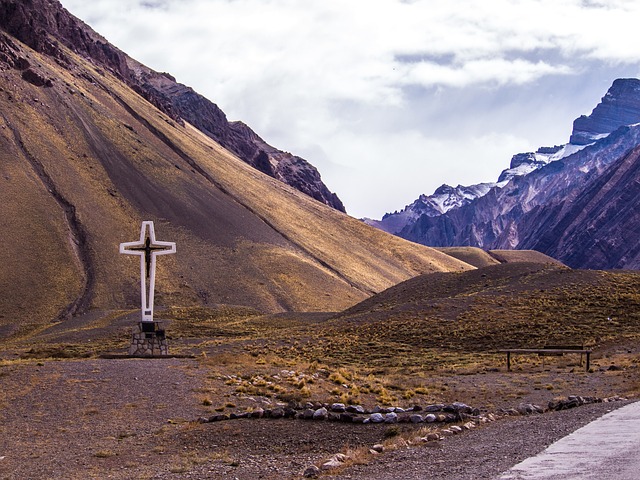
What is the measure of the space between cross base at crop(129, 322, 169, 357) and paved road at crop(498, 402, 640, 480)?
25.6 metres

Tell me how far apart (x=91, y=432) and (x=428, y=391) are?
1179 centimetres

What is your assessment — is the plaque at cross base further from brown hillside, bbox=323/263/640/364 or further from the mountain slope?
the mountain slope

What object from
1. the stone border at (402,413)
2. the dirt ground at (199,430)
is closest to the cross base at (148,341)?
the dirt ground at (199,430)

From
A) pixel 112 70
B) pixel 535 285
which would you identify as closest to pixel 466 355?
pixel 535 285

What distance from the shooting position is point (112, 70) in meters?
187

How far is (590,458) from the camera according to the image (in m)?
12.1

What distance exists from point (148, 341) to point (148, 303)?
514cm

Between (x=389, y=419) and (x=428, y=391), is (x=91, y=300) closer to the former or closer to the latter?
(x=428, y=391)

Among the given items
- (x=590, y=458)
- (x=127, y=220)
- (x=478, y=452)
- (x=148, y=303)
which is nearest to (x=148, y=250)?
(x=148, y=303)

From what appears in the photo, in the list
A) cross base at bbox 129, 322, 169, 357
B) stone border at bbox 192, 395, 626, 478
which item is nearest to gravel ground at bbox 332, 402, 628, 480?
stone border at bbox 192, 395, 626, 478

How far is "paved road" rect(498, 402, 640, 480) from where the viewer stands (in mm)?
11109

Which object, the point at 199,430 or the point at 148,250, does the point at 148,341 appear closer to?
the point at 148,250

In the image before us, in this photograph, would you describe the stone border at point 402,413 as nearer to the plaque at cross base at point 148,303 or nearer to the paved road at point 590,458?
the paved road at point 590,458

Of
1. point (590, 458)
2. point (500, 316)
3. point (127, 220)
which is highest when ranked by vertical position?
point (127, 220)
